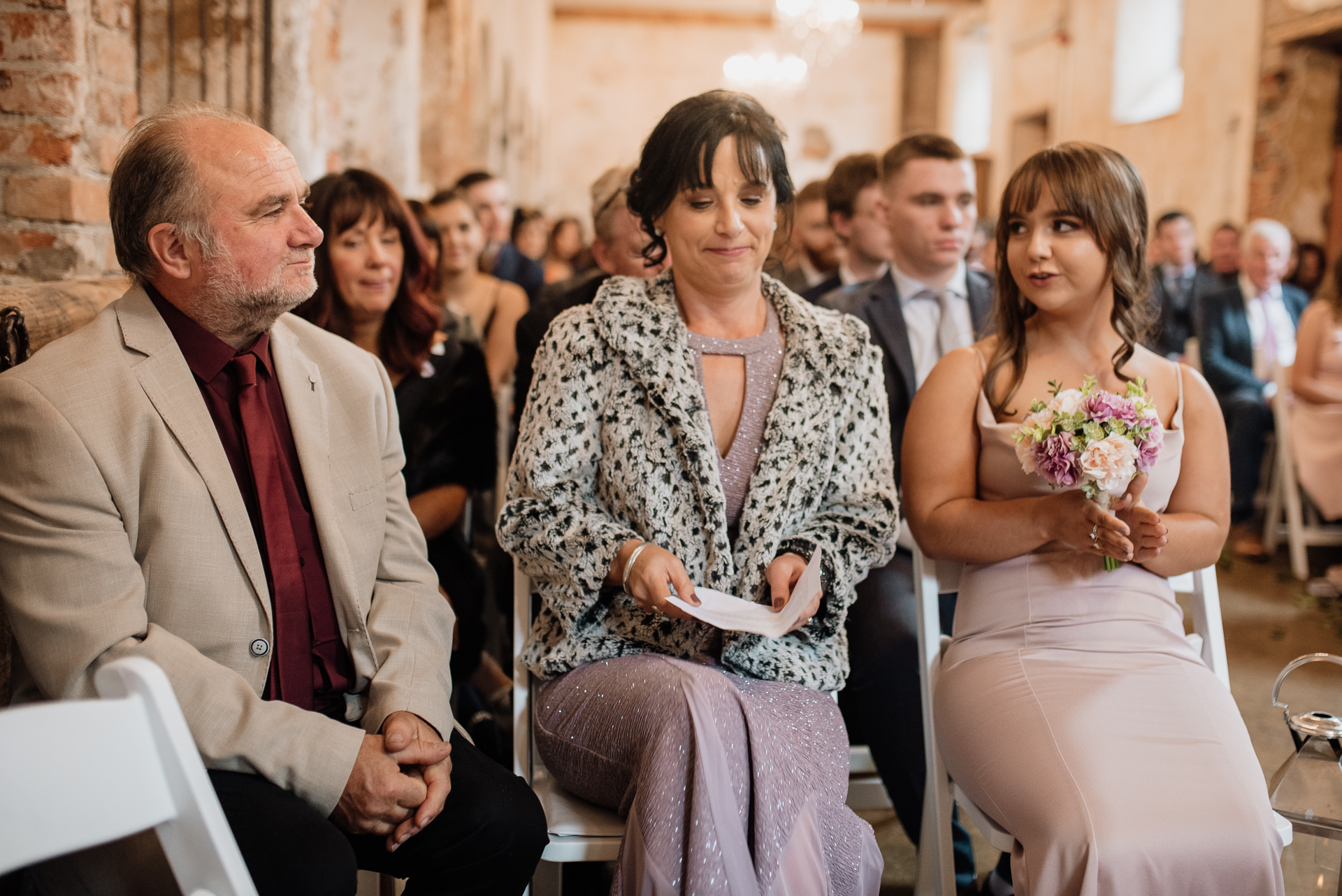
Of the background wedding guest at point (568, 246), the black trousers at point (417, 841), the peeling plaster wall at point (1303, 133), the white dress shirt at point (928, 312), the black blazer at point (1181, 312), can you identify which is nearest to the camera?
the black trousers at point (417, 841)

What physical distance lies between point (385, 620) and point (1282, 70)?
10.7 metres

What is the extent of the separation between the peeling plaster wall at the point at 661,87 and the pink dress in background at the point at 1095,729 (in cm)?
1948

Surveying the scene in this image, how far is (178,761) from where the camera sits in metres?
1.25

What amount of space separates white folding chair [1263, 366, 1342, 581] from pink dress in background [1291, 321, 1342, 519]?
7 centimetres

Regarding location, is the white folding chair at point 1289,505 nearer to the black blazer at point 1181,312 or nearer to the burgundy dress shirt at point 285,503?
the black blazer at point 1181,312

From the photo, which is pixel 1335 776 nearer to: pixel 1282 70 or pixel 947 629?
pixel 947 629

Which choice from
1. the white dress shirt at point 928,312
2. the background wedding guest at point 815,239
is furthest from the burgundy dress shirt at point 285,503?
the background wedding guest at point 815,239

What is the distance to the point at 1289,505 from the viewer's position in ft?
18.1

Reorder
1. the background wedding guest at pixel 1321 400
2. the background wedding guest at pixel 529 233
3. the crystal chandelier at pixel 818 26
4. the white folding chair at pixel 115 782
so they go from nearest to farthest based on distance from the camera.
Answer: the white folding chair at pixel 115 782 → the background wedding guest at pixel 1321 400 → the background wedding guest at pixel 529 233 → the crystal chandelier at pixel 818 26

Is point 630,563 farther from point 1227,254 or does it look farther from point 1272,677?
point 1227,254

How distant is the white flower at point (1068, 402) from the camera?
202 cm

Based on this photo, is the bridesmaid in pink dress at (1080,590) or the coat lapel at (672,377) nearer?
the bridesmaid in pink dress at (1080,590)

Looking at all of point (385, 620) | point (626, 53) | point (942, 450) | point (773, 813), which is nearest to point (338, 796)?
point (385, 620)

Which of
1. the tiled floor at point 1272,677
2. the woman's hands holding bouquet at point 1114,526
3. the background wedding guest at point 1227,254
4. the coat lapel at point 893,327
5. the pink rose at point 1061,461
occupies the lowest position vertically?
the tiled floor at point 1272,677
